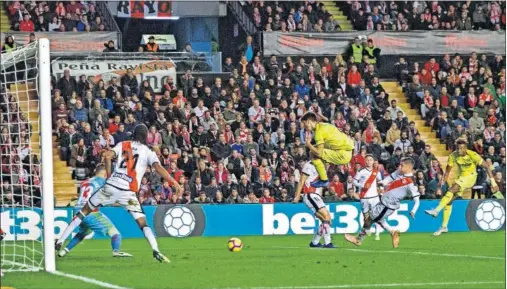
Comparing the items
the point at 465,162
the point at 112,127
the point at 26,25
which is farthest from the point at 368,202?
the point at 26,25

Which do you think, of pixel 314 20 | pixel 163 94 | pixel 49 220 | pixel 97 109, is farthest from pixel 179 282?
pixel 314 20

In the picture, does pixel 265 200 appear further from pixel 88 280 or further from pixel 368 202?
pixel 88 280

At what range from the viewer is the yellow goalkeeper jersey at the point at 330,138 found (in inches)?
789

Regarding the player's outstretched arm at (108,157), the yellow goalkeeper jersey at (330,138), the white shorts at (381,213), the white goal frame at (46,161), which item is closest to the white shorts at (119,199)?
the player's outstretched arm at (108,157)

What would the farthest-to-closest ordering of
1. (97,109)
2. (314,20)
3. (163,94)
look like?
1. (314,20)
2. (163,94)
3. (97,109)

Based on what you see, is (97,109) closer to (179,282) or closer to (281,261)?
(281,261)

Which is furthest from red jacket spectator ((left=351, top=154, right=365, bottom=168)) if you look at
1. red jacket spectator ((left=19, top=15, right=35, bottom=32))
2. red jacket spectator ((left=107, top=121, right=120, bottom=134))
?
red jacket spectator ((left=19, top=15, right=35, bottom=32))

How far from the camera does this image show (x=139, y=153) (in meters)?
17.1

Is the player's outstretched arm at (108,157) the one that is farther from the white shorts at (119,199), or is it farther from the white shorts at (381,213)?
the white shorts at (381,213)

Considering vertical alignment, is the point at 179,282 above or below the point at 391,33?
below

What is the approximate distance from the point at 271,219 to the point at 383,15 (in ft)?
42.8

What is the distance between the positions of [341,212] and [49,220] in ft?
39.9

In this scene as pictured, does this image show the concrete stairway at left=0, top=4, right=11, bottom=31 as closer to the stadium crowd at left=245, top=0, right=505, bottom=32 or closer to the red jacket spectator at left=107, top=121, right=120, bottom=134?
the red jacket spectator at left=107, top=121, right=120, bottom=134

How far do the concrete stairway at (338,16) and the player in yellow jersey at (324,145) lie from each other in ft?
55.6
